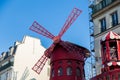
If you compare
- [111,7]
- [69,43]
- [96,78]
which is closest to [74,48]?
[69,43]

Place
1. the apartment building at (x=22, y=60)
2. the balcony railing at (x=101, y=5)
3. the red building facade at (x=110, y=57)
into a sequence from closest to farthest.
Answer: the red building facade at (x=110, y=57), the balcony railing at (x=101, y=5), the apartment building at (x=22, y=60)

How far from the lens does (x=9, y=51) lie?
38.2 meters

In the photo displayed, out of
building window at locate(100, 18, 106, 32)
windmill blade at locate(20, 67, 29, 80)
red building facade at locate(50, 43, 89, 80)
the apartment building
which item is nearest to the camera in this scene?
building window at locate(100, 18, 106, 32)

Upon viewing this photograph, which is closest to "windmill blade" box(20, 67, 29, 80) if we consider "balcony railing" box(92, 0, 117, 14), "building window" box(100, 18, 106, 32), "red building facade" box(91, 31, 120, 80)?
"balcony railing" box(92, 0, 117, 14)

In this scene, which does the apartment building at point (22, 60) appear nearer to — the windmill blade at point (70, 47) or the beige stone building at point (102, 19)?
the windmill blade at point (70, 47)

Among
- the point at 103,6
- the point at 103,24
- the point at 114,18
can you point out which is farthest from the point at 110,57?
the point at 103,6

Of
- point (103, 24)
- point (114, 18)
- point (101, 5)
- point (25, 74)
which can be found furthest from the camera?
point (25, 74)

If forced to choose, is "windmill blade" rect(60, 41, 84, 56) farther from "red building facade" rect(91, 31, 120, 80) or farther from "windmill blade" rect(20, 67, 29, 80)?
"windmill blade" rect(20, 67, 29, 80)

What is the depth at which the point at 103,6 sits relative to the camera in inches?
1068

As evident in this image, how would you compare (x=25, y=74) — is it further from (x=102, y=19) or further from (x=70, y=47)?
(x=102, y=19)

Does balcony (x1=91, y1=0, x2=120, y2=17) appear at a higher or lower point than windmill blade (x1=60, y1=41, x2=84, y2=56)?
higher

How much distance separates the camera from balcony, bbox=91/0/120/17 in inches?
1025

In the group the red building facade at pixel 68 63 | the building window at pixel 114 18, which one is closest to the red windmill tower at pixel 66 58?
the red building facade at pixel 68 63

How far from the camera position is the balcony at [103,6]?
1025 inches
